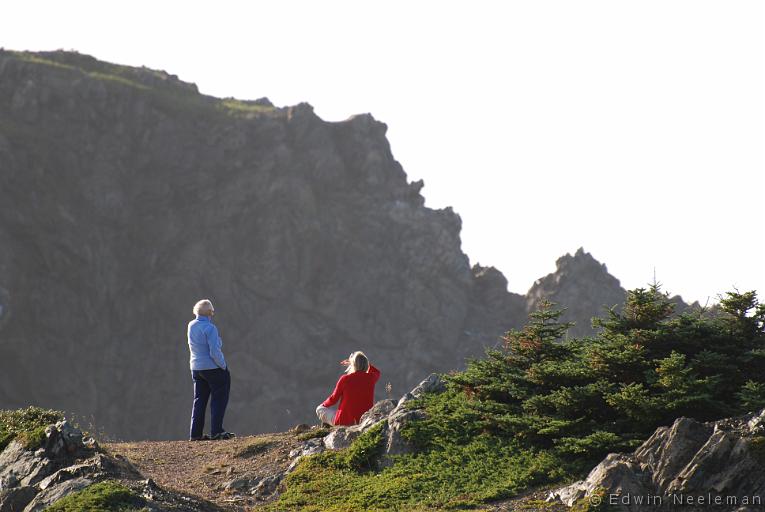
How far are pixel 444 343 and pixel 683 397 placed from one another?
89.2m

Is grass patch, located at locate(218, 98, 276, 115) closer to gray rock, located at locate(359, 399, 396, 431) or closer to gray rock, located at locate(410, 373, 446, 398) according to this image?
gray rock, located at locate(410, 373, 446, 398)

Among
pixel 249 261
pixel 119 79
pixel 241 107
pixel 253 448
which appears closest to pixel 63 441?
pixel 253 448

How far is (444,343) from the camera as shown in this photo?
10169 cm

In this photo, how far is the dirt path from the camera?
14.9 metres

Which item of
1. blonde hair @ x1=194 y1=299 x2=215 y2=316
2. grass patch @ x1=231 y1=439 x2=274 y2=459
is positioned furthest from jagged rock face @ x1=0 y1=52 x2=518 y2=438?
grass patch @ x1=231 y1=439 x2=274 y2=459

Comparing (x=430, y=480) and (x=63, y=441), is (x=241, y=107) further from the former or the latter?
(x=430, y=480)

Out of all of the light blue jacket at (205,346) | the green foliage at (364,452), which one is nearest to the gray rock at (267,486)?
the green foliage at (364,452)

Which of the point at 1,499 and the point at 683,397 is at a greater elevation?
the point at 683,397

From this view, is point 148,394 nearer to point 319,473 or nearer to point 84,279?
point 84,279

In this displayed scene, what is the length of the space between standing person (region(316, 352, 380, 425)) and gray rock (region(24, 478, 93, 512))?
238 inches

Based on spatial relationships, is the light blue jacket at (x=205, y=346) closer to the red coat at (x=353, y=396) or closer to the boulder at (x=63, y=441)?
the red coat at (x=353, y=396)

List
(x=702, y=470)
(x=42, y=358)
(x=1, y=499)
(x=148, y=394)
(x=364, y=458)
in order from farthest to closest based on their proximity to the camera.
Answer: (x=148, y=394), (x=42, y=358), (x=364, y=458), (x=1, y=499), (x=702, y=470)

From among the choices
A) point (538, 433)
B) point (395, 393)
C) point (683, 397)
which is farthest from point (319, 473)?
point (395, 393)

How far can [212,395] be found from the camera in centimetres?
1886
